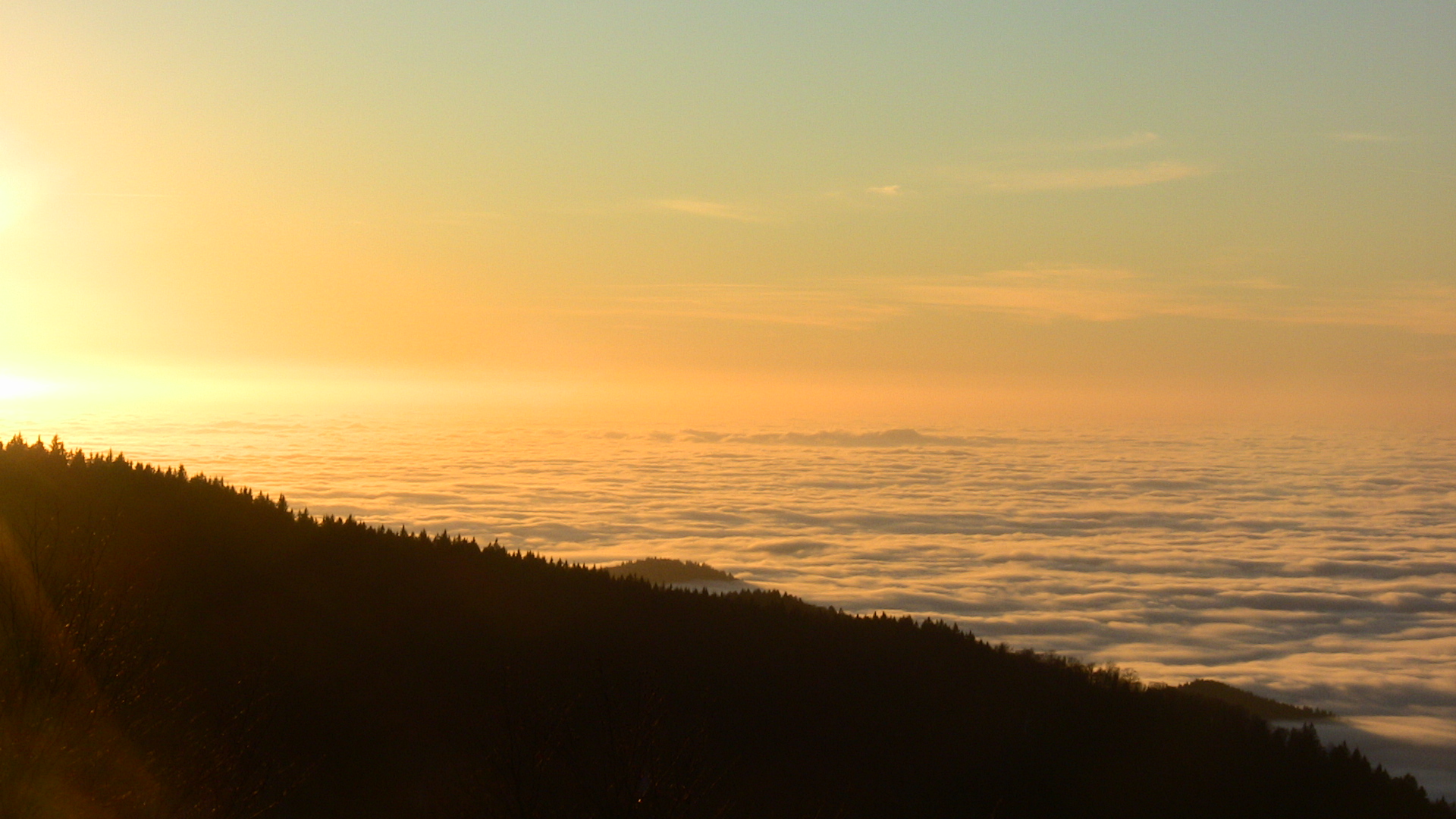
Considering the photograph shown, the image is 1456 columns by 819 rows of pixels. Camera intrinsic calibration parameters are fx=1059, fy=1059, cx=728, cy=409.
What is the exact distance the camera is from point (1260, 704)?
246 ft

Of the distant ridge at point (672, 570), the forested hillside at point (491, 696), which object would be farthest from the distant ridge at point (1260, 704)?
the distant ridge at point (672, 570)

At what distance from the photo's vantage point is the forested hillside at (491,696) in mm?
12195

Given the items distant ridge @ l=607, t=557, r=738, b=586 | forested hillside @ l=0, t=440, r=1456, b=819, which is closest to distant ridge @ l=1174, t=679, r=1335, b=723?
forested hillside @ l=0, t=440, r=1456, b=819

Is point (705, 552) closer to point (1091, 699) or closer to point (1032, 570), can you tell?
point (1032, 570)

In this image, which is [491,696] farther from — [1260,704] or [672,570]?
[672,570]

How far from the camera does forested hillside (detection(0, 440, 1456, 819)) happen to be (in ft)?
40.0

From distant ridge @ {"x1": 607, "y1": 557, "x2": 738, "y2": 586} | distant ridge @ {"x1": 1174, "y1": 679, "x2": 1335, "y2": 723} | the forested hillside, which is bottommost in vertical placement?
distant ridge @ {"x1": 1174, "y1": 679, "x2": 1335, "y2": 723}

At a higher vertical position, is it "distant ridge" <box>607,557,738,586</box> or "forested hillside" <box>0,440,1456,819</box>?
"forested hillside" <box>0,440,1456,819</box>

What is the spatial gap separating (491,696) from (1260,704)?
66.6 meters

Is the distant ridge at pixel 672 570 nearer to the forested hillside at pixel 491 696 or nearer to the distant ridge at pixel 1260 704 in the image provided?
the distant ridge at pixel 1260 704

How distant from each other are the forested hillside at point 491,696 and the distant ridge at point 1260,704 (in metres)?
30.7

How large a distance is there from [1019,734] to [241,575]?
25.5 m

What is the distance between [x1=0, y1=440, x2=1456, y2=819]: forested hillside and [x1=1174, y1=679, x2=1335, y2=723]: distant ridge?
30.7 meters

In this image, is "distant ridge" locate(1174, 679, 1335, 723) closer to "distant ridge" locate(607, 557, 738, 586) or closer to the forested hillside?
the forested hillside
